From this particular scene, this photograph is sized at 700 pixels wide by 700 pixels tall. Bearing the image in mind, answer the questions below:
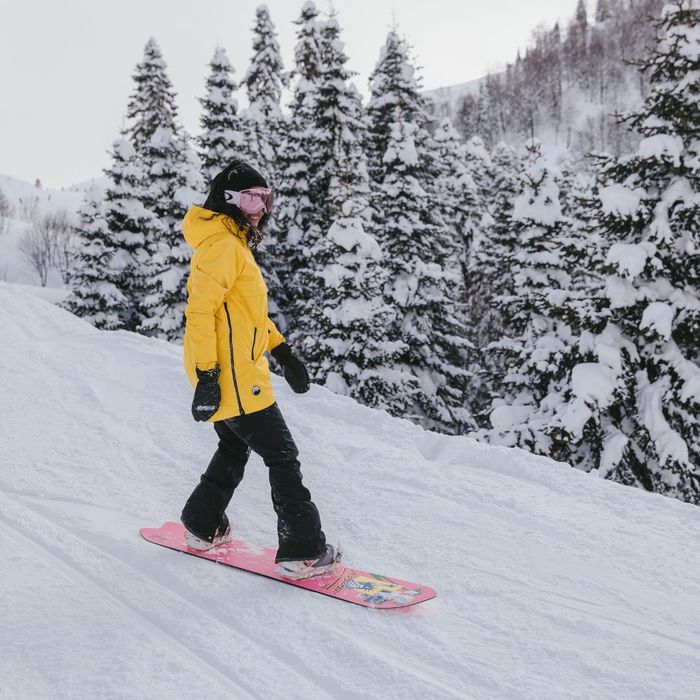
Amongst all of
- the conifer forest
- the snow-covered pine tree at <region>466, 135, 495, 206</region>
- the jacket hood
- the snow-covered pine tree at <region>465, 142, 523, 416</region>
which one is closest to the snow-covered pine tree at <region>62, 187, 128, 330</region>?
the conifer forest

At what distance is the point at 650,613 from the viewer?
9.78 ft

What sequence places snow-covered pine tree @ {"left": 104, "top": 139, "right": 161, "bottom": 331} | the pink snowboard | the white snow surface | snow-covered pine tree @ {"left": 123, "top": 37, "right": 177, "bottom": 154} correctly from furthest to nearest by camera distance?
snow-covered pine tree @ {"left": 123, "top": 37, "right": 177, "bottom": 154}, snow-covered pine tree @ {"left": 104, "top": 139, "right": 161, "bottom": 331}, the white snow surface, the pink snowboard

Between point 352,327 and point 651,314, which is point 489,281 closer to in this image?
point 352,327

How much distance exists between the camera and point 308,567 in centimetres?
320

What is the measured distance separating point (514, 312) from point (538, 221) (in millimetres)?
2299

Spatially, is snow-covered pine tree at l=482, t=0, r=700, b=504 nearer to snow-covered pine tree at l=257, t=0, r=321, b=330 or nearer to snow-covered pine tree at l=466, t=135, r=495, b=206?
snow-covered pine tree at l=257, t=0, r=321, b=330

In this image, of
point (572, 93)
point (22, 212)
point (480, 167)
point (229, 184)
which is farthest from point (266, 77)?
point (572, 93)

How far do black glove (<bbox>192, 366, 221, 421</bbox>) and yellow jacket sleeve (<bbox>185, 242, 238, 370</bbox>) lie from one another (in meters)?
0.04

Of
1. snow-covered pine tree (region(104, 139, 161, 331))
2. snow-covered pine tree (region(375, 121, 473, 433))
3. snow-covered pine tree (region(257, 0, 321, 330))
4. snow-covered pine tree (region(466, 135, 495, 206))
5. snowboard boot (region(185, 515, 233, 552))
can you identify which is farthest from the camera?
snow-covered pine tree (region(466, 135, 495, 206))

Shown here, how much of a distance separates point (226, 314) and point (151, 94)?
29614 mm

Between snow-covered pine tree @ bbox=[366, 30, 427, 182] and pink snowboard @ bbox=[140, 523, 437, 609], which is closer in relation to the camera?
pink snowboard @ bbox=[140, 523, 437, 609]

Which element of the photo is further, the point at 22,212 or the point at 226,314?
the point at 22,212

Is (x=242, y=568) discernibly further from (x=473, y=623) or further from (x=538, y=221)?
(x=538, y=221)

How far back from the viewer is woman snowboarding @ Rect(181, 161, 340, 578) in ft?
10.1
